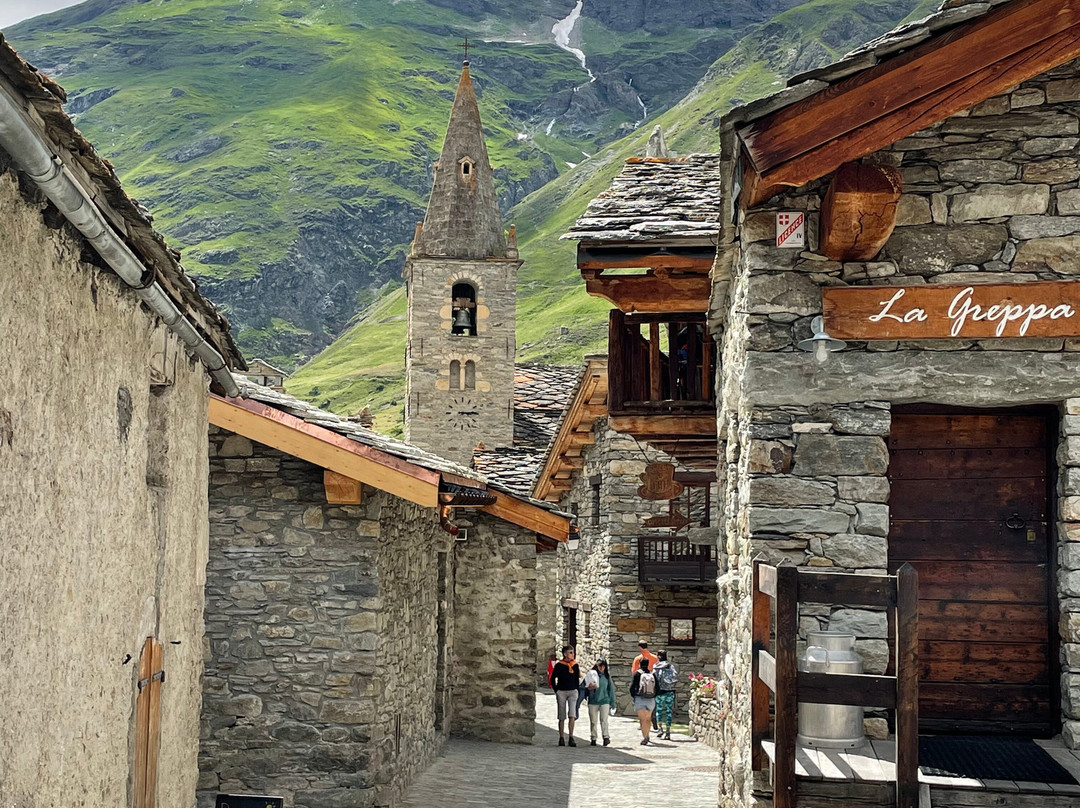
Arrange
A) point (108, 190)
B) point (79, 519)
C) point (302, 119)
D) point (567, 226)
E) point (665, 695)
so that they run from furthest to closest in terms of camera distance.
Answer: point (302, 119) < point (567, 226) < point (665, 695) < point (79, 519) < point (108, 190)

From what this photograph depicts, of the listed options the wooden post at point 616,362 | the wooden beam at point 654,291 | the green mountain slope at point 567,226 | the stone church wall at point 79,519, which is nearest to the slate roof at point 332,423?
the wooden post at point 616,362

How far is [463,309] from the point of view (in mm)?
46219

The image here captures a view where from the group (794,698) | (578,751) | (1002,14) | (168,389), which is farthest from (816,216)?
(578,751)

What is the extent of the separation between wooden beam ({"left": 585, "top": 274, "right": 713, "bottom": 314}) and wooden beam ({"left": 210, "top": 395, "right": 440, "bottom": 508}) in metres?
2.41

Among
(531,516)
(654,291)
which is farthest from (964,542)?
(531,516)

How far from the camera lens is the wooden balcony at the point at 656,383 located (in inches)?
469

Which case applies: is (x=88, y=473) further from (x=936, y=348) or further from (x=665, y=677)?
(x=665, y=677)

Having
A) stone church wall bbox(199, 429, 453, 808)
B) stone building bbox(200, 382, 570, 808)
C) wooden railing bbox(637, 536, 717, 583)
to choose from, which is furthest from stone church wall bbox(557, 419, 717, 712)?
stone church wall bbox(199, 429, 453, 808)

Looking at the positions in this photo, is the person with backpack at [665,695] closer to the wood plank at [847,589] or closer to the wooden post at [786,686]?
the wooden post at [786,686]

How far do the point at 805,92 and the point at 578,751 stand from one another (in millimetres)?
11280

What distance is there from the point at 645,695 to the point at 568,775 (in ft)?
12.5

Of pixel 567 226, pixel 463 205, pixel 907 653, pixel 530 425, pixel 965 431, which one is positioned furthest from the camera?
pixel 567 226

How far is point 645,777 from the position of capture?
14.5 m

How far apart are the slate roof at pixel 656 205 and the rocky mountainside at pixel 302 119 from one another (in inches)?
4420
